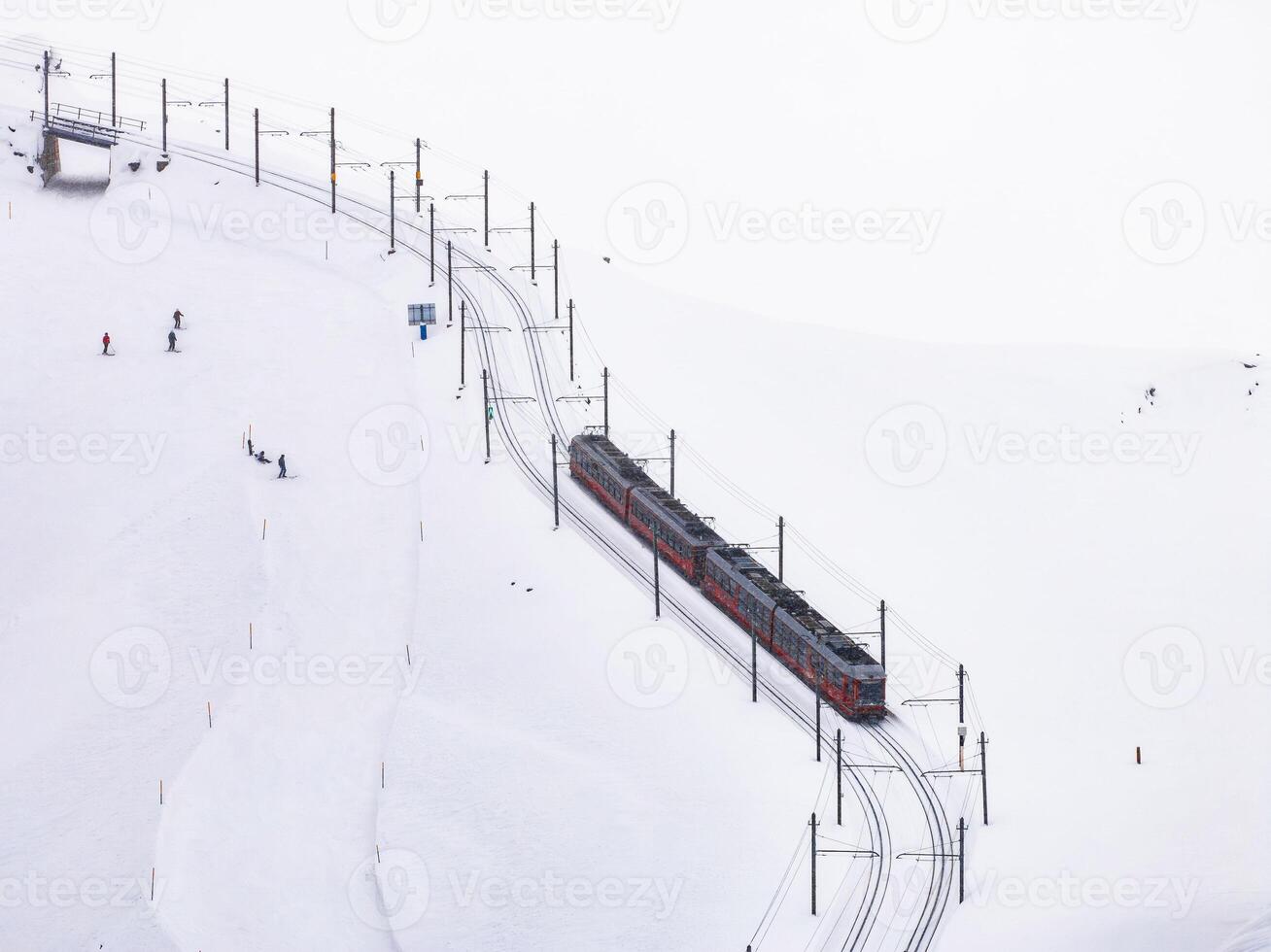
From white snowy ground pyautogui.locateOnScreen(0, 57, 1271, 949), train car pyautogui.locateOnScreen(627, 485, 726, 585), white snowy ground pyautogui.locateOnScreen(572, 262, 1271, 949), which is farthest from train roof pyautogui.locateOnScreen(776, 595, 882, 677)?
train car pyautogui.locateOnScreen(627, 485, 726, 585)

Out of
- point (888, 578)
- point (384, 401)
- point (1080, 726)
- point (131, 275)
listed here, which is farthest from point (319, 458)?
point (1080, 726)

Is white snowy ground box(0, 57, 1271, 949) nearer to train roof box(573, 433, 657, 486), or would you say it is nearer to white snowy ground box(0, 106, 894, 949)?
white snowy ground box(0, 106, 894, 949)

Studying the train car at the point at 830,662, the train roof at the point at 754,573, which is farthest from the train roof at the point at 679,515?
→ the train car at the point at 830,662

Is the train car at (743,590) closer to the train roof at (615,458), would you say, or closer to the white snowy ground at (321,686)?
the white snowy ground at (321,686)

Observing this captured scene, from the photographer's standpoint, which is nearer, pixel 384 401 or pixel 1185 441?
pixel 384 401

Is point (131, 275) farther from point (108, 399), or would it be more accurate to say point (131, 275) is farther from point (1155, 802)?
point (1155, 802)

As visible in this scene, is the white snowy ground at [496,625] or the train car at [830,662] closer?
the white snowy ground at [496,625]

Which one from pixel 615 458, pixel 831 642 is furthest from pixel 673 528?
pixel 831 642
